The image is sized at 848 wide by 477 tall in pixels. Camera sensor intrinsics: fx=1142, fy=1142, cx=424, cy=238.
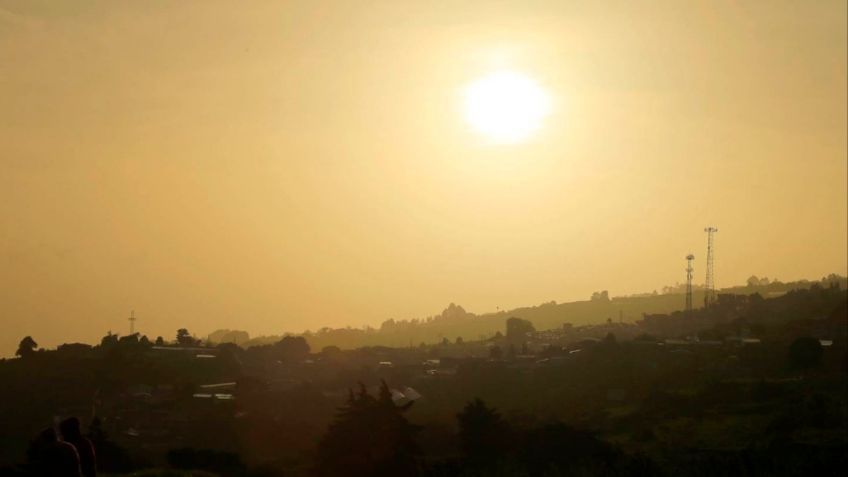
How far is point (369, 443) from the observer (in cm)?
3325

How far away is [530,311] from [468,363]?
374 feet

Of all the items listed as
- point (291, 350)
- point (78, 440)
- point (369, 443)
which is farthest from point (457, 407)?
point (78, 440)

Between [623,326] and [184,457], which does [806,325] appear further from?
[184,457]

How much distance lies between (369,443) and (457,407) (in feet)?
64.4

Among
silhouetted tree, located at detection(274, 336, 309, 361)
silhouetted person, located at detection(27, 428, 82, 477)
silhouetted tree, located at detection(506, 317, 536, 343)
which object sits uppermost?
silhouetted person, located at detection(27, 428, 82, 477)

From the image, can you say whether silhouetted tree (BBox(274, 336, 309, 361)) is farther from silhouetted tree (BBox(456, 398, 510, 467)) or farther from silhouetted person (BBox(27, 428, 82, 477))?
silhouetted person (BBox(27, 428, 82, 477))

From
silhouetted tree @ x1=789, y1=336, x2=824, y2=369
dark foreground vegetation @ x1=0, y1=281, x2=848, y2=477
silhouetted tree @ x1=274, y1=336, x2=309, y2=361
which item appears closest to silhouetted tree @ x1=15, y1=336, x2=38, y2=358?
dark foreground vegetation @ x1=0, y1=281, x2=848, y2=477

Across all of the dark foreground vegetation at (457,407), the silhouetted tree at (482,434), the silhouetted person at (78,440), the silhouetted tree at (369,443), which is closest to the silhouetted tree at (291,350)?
the dark foreground vegetation at (457,407)

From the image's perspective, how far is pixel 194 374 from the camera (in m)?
61.7

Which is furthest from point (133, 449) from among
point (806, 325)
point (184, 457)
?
point (806, 325)

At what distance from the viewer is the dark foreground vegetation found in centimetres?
3219

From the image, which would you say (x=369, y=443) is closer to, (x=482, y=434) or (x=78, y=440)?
(x=482, y=434)

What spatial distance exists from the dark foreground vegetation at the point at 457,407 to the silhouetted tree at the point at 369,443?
0.21 ft

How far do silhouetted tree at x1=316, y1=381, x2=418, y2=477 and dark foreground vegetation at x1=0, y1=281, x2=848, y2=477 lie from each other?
65mm
